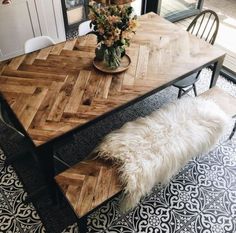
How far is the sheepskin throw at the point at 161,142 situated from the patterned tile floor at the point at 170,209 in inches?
10.2

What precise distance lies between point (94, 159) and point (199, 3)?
11.1ft

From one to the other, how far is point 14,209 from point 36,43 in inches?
57.7

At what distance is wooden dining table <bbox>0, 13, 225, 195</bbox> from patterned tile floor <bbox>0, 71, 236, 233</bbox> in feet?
2.17

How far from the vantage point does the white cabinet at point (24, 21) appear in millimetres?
3135

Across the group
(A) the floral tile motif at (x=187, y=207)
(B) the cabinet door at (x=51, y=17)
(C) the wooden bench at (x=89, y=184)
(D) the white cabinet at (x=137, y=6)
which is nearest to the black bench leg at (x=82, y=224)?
(C) the wooden bench at (x=89, y=184)

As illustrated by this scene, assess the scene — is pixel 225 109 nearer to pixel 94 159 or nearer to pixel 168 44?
pixel 168 44

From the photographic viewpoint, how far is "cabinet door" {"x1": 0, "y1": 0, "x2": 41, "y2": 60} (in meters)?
3.11

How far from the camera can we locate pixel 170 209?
219cm

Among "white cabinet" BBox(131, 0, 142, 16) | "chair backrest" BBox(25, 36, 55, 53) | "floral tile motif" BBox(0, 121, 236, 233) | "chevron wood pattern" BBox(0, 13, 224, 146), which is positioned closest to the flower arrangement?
"chevron wood pattern" BBox(0, 13, 224, 146)

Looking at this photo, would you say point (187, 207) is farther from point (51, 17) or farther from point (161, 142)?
point (51, 17)

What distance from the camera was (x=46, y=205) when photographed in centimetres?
219

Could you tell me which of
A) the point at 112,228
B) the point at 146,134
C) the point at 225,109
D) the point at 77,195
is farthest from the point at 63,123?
the point at 225,109

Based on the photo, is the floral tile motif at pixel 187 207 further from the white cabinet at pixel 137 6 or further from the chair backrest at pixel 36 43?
the white cabinet at pixel 137 6

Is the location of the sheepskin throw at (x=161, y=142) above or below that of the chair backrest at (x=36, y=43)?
below
